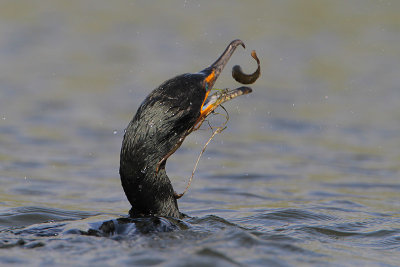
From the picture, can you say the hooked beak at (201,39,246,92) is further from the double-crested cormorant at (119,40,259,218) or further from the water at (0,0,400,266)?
the water at (0,0,400,266)

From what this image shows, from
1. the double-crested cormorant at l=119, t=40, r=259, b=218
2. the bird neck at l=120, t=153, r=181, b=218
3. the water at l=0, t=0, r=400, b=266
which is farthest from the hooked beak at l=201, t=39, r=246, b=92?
the water at l=0, t=0, r=400, b=266

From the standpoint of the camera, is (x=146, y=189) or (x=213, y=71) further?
(x=213, y=71)

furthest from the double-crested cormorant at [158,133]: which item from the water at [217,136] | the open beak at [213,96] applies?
the water at [217,136]

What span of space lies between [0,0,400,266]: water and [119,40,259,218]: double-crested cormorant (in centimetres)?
32

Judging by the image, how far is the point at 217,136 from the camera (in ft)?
38.2

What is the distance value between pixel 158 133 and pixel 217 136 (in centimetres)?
540

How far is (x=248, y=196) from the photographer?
29.1 ft

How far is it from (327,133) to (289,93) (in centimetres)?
183

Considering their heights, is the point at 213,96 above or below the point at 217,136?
below

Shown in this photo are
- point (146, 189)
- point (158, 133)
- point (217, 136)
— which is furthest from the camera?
point (217, 136)

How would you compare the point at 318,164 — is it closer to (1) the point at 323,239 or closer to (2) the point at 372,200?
(2) the point at 372,200

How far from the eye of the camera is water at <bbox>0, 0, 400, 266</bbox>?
5.91m

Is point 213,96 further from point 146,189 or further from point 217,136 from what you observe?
point 217,136

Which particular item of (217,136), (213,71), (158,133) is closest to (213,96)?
(213,71)
